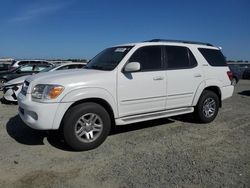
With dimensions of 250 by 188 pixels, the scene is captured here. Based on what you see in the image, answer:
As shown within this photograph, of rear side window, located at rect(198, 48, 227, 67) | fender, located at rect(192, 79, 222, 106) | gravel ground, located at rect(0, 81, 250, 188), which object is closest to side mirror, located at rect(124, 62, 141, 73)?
gravel ground, located at rect(0, 81, 250, 188)

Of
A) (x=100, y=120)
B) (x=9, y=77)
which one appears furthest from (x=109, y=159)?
(x=9, y=77)

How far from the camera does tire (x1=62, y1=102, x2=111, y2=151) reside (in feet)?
15.0

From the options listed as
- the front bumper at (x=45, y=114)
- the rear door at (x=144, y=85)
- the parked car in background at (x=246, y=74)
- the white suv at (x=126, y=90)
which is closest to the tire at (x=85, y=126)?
Answer: the white suv at (x=126, y=90)

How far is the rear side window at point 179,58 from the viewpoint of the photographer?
234 inches

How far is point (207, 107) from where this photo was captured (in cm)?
669

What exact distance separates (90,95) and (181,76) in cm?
225

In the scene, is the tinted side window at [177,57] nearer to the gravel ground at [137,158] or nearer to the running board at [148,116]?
the running board at [148,116]

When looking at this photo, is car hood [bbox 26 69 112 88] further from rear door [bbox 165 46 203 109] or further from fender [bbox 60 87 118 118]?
rear door [bbox 165 46 203 109]

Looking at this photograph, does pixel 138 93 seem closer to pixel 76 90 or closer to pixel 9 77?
pixel 76 90

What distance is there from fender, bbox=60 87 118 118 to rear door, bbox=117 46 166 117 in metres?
0.15

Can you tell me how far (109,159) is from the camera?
4.39 meters

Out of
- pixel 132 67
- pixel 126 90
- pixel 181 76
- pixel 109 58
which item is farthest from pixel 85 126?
pixel 181 76

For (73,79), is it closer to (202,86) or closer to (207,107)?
(202,86)

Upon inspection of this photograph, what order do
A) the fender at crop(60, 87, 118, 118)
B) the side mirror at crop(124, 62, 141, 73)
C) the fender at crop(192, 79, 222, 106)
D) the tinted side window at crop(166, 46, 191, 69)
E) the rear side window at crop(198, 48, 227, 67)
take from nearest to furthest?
the fender at crop(60, 87, 118, 118), the side mirror at crop(124, 62, 141, 73), the tinted side window at crop(166, 46, 191, 69), the fender at crop(192, 79, 222, 106), the rear side window at crop(198, 48, 227, 67)
